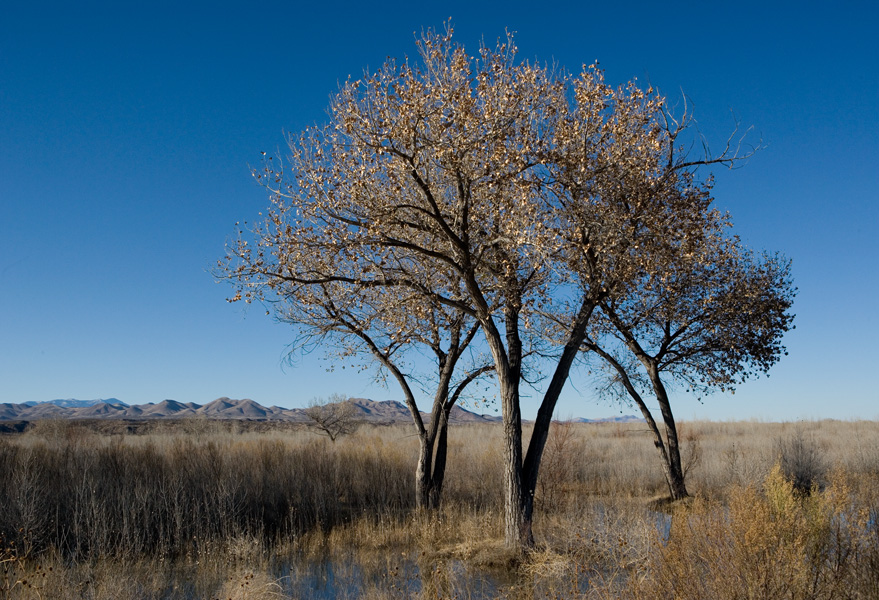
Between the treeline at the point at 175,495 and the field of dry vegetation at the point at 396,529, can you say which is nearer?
the field of dry vegetation at the point at 396,529

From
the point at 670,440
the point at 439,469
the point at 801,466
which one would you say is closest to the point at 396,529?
the point at 439,469

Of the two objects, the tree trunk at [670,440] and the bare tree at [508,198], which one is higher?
the bare tree at [508,198]

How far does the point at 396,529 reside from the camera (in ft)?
43.9

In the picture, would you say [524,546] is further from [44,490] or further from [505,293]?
[44,490]

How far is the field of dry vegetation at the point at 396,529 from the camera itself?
5.94 m

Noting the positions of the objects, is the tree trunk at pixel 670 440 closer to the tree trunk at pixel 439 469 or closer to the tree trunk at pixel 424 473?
the tree trunk at pixel 439 469

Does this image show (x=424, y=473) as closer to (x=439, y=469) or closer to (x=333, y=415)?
(x=439, y=469)

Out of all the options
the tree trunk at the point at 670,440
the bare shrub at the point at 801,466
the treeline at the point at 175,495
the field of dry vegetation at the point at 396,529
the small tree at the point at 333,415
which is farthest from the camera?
the small tree at the point at 333,415

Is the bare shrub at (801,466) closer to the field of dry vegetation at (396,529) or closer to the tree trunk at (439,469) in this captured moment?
the field of dry vegetation at (396,529)

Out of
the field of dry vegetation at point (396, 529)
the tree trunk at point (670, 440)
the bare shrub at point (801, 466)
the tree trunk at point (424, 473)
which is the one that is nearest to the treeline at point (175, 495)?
the field of dry vegetation at point (396, 529)

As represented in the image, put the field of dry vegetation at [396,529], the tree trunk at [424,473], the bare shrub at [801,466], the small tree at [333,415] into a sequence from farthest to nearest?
the small tree at [333,415] → the bare shrub at [801,466] → the tree trunk at [424,473] → the field of dry vegetation at [396,529]

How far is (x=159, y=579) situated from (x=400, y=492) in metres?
9.18

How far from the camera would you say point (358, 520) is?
1498cm

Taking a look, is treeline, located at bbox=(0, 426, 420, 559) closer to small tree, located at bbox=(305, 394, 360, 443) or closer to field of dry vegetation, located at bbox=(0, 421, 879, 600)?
field of dry vegetation, located at bbox=(0, 421, 879, 600)
